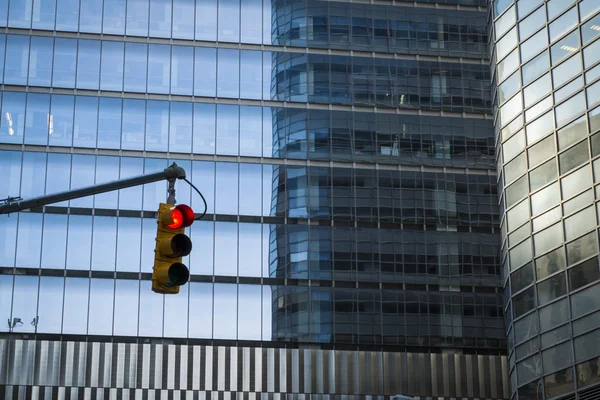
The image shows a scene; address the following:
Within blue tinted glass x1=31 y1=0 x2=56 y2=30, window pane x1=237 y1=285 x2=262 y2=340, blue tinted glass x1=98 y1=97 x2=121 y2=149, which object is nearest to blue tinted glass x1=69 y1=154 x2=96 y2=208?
blue tinted glass x1=98 y1=97 x2=121 y2=149

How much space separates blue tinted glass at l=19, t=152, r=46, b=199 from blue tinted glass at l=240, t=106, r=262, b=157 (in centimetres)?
973

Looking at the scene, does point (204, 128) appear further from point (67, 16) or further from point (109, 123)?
point (67, 16)

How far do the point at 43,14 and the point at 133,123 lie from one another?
7.07 m

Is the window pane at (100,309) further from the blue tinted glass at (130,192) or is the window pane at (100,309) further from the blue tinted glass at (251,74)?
the blue tinted glass at (251,74)

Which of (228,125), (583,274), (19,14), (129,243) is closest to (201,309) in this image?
(129,243)

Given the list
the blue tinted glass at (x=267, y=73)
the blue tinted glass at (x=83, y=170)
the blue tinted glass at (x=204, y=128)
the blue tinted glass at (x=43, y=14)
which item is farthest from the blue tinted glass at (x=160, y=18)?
the blue tinted glass at (x=83, y=170)

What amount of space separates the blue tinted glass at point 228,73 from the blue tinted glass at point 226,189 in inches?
148

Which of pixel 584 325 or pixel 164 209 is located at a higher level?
pixel 584 325

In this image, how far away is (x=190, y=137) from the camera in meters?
57.6

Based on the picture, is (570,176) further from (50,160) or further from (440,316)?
(50,160)

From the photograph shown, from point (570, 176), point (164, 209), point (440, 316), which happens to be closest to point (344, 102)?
point (440, 316)

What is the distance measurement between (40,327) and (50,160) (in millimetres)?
7983

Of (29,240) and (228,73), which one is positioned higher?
(228,73)

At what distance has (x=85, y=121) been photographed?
56844 mm
